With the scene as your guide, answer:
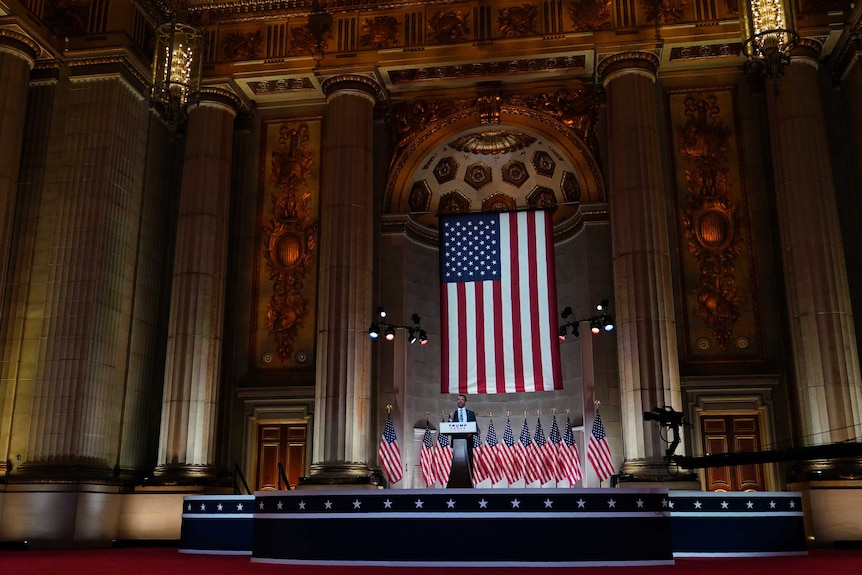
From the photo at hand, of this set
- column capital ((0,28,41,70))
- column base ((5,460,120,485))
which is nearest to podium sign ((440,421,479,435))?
column base ((5,460,120,485))

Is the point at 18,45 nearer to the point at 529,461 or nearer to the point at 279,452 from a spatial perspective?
the point at 279,452

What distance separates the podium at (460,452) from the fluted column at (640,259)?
4.41m

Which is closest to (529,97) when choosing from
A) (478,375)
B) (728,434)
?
(478,375)

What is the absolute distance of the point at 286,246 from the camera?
19.8 m

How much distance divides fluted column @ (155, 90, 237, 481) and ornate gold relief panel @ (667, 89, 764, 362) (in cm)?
1038

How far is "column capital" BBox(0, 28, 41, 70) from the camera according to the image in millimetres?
16875

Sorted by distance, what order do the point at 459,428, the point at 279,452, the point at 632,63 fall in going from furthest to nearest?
the point at 279,452, the point at 632,63, the point at 459,428

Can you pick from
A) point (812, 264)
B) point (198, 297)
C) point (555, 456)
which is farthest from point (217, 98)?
point (812, 264)

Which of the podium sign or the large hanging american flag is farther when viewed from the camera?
the large hanging american flag

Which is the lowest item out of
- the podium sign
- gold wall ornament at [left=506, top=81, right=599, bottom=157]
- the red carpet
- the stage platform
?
the red carpet

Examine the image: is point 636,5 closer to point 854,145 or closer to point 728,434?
point 854,145

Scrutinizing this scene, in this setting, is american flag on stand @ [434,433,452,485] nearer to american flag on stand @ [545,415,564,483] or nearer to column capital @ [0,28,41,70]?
american flag on stand @ [545,415,564,483]

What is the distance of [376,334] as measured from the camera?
1733cm

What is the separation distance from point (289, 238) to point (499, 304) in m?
5.42
